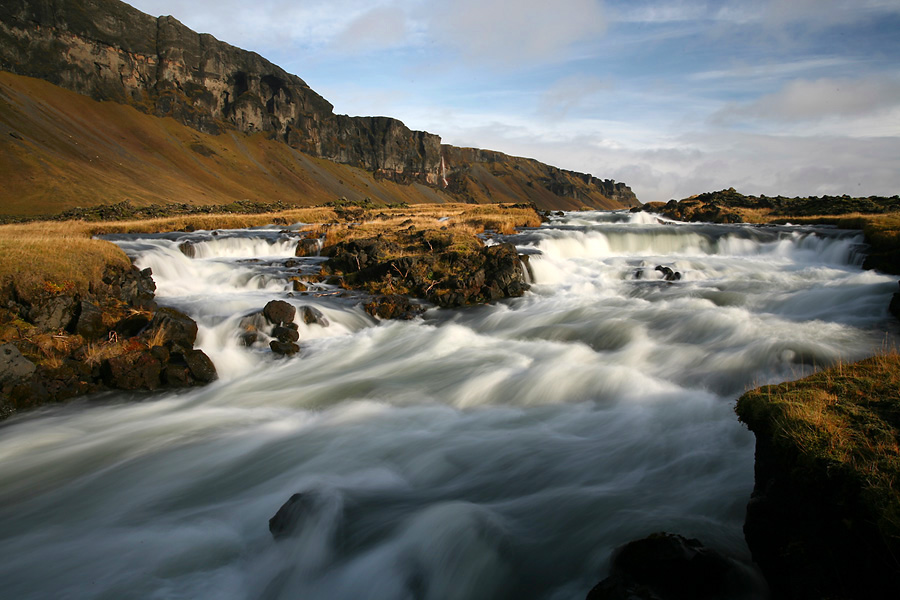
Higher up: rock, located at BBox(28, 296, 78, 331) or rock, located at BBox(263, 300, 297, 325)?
rock, located at BBox(28, 296, 78, 331)

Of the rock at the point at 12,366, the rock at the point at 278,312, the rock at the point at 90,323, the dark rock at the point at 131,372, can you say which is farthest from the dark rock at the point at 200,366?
the rock at the point at 12,366

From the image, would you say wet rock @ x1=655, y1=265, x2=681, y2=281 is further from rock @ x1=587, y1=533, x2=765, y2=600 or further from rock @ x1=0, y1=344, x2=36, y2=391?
rock @ x1=0, y1=344, x2=36, y2=391

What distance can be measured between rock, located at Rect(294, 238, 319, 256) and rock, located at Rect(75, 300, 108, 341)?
14.7 meters

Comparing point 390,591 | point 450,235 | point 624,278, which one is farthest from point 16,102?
point 390,591

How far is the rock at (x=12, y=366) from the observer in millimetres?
8891

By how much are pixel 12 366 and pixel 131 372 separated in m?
1.88

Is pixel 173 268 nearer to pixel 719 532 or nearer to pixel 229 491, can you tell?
pixel 229 491

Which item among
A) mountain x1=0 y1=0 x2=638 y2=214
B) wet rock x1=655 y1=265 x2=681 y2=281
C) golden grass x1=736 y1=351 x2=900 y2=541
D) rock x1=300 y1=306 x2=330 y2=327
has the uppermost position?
mountain x1=0 y1=0 x2=638 y2=214

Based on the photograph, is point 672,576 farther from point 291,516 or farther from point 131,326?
point 131,326

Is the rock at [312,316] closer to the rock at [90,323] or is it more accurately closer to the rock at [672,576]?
the rock at [90,323]

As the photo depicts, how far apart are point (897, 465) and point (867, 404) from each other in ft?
4.41

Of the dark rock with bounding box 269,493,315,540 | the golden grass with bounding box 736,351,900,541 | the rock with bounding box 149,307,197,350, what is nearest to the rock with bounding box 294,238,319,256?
the rock with bounding box 149,307,197,350

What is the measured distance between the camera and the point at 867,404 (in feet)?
15.0

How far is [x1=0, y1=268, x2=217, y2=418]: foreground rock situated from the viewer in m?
9.17
